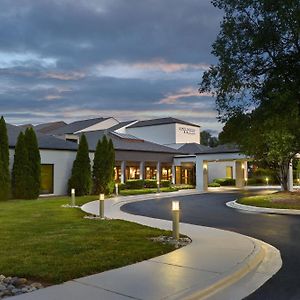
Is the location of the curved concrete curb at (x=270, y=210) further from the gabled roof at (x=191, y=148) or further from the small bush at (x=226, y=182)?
the gabled roof at (x=191, y=148)

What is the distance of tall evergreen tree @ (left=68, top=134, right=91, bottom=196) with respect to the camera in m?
29.5

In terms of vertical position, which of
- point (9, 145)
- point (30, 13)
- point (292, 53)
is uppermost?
point (30, 13)

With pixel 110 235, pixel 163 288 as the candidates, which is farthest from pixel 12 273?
pixel 110 235

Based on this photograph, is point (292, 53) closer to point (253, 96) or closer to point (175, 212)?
point (253, 96)

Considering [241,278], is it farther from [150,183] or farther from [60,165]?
[150,183]

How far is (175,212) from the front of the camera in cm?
982

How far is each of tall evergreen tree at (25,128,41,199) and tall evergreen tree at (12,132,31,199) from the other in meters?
0.26

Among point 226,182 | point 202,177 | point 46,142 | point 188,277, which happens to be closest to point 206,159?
point 202,177

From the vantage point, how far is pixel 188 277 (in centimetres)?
649

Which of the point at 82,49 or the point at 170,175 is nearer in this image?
the point at 82,49

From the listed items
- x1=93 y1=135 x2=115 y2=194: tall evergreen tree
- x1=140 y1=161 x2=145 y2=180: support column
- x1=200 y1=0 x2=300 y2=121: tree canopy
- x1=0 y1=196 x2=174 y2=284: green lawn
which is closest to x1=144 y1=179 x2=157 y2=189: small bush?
x1=140 y1=161 x2=145 y2=180: support column

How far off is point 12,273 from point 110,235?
429 centimetres

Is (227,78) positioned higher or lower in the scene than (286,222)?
higher

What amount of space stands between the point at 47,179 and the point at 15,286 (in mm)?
24122
